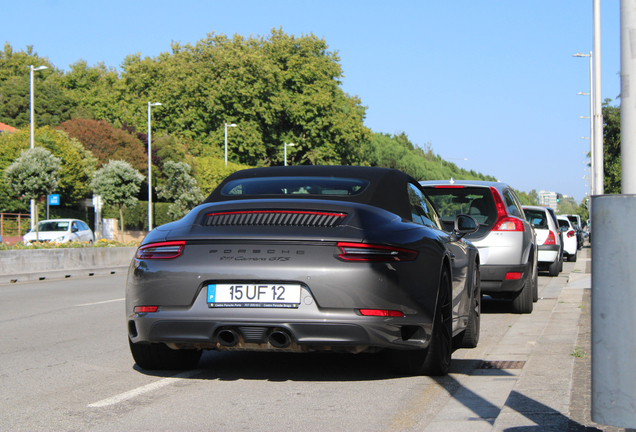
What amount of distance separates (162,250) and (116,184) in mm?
44040

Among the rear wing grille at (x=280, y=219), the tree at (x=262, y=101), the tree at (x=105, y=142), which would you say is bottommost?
the rear wing grille at (x=280, y=219)

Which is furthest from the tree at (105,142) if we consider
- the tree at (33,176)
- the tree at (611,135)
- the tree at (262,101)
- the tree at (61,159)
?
the tree at (611,135)

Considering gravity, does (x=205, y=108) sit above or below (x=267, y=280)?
above

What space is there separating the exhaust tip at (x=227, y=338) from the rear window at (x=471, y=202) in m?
5.76

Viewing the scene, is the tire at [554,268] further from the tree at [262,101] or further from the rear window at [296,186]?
the tree at [262,101]

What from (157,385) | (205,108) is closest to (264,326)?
(157,385)

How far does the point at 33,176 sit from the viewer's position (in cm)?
3359

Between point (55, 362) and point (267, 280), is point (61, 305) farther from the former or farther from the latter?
point (267, 280)

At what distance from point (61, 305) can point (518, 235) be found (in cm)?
686

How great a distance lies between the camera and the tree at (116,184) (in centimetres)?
4758

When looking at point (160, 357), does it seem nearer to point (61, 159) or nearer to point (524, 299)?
point (524, 299)

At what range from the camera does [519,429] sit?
4.06 m

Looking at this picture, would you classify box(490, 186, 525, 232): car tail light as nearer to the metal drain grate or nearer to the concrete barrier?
the metal drain grate

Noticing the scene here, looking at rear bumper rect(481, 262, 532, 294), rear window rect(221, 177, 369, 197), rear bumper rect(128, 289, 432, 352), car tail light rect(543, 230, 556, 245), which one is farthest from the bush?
rear bumper rect(128, 289, 432, 352)
